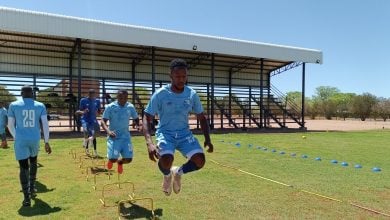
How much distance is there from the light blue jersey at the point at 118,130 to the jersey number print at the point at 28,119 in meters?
1.67

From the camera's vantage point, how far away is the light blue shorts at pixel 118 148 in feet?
26.9

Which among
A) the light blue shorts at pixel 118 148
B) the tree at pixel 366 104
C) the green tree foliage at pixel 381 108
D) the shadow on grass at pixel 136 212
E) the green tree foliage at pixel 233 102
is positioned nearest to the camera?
the shadow on grass at pixel 136 212

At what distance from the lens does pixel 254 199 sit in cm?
732

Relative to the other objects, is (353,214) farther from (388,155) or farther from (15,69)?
(15,69)

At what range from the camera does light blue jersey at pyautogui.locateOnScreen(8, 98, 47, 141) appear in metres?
6.78

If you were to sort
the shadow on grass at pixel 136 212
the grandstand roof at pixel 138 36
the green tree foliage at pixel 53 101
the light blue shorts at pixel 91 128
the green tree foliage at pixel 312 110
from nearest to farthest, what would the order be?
the shadow on grass at pixel 136 212 < the light blue shorts at pixel 91 128 < the grandstand roof at pixel 138 36 < the green tree foliage at pixel 53 101 < the green tree foliage at pixel 312 110

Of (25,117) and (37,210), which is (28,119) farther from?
(37,210)

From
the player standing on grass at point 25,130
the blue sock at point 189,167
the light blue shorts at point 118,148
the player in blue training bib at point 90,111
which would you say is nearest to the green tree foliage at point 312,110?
the player in blue training bib at point 90,111

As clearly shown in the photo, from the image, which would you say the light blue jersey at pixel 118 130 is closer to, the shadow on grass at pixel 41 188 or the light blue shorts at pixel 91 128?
the shadow on grass at pixel 41 188

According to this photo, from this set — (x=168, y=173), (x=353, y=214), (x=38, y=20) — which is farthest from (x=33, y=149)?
(x=38, y=20)

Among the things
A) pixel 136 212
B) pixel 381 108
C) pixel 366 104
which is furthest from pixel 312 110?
pixel 136 212

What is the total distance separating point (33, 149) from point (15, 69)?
64.1 feet

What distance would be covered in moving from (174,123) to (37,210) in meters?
2.74

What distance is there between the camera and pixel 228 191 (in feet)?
26.3
